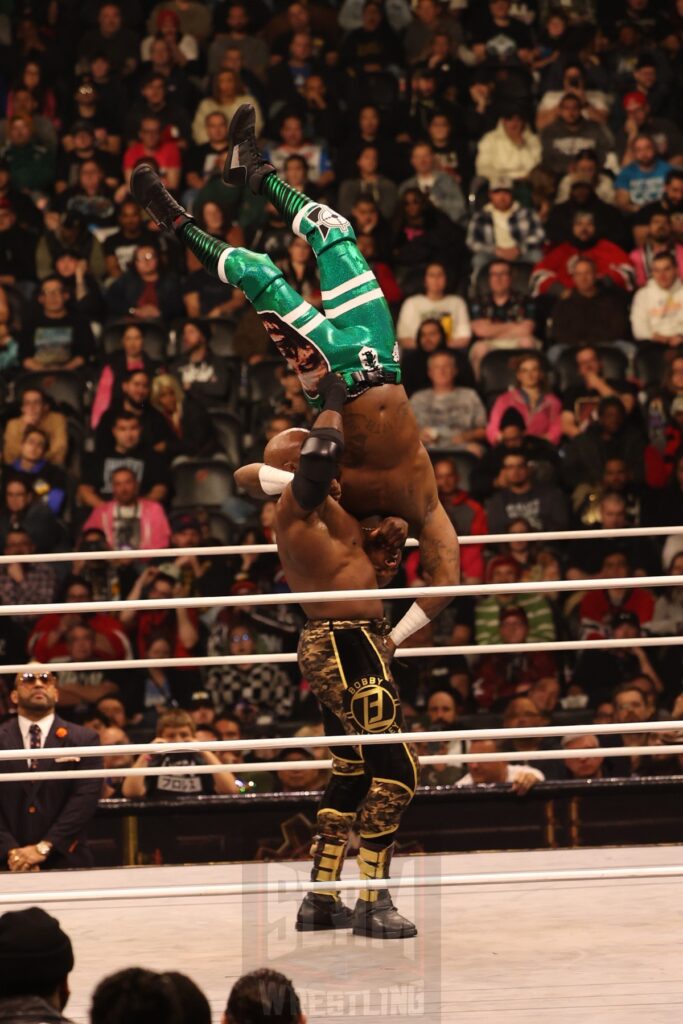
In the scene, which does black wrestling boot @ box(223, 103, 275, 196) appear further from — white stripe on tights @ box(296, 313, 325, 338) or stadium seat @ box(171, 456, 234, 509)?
stadium seat @ box(171, 456, 234, 509)

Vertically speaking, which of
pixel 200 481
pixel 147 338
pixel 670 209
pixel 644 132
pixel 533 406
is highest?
pixel 644 132

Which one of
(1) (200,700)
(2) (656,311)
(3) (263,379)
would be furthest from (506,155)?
(1) (200,700)

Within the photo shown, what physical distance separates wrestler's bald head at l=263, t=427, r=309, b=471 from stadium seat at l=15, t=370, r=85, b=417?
382cm

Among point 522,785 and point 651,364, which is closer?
point 522,785

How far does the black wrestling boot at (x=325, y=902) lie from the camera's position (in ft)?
14.5

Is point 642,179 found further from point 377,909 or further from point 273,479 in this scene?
point 377,909

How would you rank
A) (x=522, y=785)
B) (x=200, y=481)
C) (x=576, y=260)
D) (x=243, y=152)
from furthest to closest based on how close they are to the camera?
1. (x=576, y=260)
2. (x=200, y=481)
3. (x=522, y=785)
4. (x=243, y=152)

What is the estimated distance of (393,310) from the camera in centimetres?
850

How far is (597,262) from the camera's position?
8.52 m

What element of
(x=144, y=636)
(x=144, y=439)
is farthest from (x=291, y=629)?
(x=144, y=439)

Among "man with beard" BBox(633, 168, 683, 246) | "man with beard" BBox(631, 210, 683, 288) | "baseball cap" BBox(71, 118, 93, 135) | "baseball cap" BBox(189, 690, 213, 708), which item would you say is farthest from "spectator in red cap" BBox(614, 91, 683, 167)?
"baseball cap" BBox(189, 690, 213, 708)

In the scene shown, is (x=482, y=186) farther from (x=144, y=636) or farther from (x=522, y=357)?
(x=144, y=636)

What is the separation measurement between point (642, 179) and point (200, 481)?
10.1 ft

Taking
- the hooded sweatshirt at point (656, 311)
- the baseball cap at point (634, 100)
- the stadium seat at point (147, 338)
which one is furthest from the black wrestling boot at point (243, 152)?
the baseball cap at point (634, 100)
